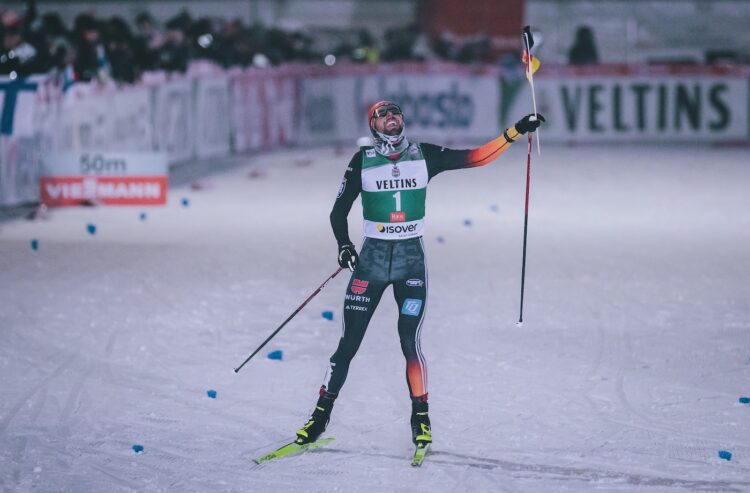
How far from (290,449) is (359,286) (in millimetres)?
1028

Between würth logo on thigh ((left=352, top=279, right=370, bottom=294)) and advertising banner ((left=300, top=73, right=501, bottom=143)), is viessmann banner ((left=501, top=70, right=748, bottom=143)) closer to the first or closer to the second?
advertising banner ((left=300, top=73, right=501, bottom=143))

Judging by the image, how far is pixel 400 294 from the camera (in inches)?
276

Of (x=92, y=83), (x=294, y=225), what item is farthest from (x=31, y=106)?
(x=294, y=225)

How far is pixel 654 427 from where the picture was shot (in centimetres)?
738

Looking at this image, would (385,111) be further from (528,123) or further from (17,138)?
(17,138)

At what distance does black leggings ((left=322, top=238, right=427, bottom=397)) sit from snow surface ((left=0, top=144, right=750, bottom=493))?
0.53 metres

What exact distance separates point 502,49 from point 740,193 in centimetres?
1390

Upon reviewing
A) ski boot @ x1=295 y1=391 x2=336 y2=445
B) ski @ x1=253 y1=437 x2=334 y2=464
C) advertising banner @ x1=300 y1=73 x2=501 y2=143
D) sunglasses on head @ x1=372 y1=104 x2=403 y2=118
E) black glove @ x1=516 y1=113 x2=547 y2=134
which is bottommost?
advertising banner @ x1=300 y1=73 x2=501 y2=143

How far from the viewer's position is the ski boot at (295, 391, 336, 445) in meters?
6.98

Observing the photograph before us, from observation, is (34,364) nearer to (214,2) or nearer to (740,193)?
(740,193)

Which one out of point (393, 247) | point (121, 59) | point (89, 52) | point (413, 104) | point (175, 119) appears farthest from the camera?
point (413, 104)

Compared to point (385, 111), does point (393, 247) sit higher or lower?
lower

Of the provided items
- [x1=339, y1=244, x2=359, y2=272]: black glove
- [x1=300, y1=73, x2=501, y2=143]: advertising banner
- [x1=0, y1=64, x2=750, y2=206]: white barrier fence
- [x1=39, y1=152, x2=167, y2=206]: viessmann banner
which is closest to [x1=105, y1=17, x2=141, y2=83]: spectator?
[x1=39, y1=152, x2=167, y2=206]: viessmann banner

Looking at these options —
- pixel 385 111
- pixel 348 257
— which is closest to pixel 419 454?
pixel 348 257
